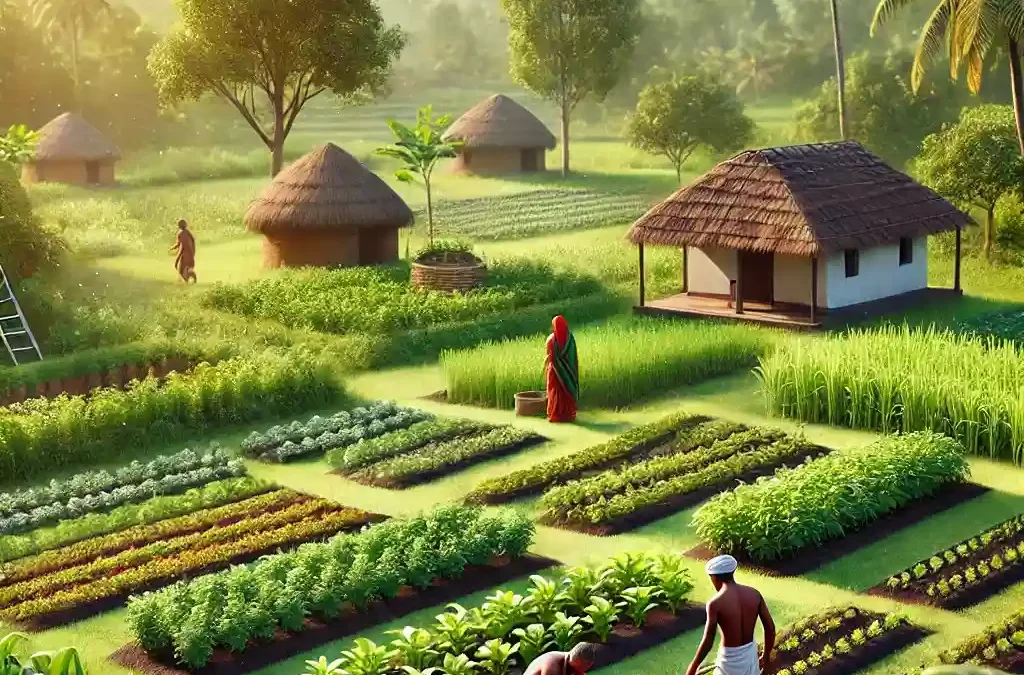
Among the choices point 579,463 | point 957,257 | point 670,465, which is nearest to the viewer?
point 670,465

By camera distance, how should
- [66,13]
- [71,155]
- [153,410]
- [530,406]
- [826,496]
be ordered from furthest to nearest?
[66,13] → [71,155] → [530,406] → [153,410] → [826,496]

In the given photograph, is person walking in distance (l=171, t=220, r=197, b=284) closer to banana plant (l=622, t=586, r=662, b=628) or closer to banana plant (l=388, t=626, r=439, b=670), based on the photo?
banana plant (l=622, t=586, r=662, b=628)

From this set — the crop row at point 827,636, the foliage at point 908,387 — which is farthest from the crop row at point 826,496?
the crop row at point 827,636

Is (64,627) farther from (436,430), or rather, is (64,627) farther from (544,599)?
(436,430)

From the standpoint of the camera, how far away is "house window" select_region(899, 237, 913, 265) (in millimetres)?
27500

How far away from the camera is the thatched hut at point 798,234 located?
25297 mm

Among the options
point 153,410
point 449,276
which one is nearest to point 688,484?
point 153,410

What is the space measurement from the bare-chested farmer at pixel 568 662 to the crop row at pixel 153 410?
10258 mm

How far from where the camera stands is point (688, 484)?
1670cm

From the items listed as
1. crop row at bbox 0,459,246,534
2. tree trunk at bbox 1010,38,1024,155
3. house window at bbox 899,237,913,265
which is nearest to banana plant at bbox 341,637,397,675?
crop row at bbox 0,459,246,534

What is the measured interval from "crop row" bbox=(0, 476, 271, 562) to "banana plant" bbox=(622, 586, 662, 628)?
5479mm

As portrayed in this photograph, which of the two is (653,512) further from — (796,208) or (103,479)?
(796,208)

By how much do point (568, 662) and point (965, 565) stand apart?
19.8ft

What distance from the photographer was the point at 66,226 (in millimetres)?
37312
